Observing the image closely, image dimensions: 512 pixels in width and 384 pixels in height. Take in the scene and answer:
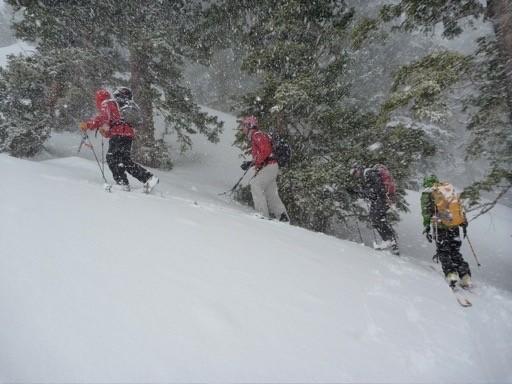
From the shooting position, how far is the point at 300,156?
9.61 meters

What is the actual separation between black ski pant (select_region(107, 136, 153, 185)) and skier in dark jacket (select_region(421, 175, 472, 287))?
489 centimetres

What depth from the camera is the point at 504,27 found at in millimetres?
6125

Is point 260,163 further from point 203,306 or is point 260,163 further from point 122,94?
point 203,306

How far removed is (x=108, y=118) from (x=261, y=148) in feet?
9.48

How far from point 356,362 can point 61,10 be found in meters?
11.6

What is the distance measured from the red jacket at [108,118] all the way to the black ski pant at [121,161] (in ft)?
0.42

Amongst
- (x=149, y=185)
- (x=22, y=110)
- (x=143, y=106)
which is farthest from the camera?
(x=143, y=106)

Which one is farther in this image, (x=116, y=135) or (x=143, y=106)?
(x=143, y=106)

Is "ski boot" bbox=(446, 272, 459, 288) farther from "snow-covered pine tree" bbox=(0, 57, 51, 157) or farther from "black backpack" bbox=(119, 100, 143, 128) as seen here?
"snow-covered pine tree" bbox=(0, 57, 51, 157)

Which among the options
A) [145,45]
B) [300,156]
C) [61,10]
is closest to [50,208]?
[300,156]

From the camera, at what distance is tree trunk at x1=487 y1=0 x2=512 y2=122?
605 cm

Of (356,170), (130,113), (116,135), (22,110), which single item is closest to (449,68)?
(356,170)

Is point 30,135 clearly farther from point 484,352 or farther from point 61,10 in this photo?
point 484,352

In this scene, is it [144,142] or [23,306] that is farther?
[144,142]
